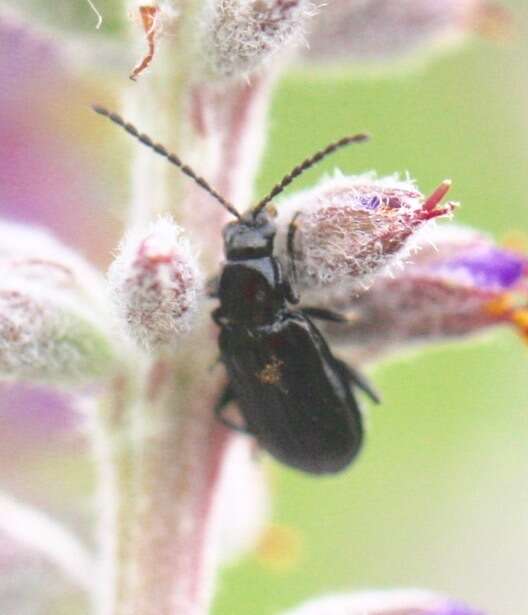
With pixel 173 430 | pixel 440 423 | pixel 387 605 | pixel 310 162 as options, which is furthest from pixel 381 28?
pixel 440 423

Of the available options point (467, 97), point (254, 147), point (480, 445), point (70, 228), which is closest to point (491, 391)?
point (480, 445)

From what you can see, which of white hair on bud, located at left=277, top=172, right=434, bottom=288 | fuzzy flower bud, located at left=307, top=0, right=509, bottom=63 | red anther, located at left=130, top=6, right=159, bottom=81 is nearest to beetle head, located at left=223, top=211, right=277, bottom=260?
white hair on bud, located at left=277, top=172, right=434, bottom=288

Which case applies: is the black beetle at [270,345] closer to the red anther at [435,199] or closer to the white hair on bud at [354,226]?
the white hair on bud at [354,226]

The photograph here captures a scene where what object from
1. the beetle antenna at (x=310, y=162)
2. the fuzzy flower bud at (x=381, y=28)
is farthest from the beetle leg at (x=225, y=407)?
the fuzzy flower bud at (x=381, y=28)

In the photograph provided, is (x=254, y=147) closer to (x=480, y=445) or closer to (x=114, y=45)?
(x=114, y=45)

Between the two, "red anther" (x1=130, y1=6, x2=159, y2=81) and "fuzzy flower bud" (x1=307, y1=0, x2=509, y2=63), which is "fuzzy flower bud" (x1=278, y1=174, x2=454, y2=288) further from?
"fuzzy flower bud" (x1=307, y1=0, x2=509, y2=63)
